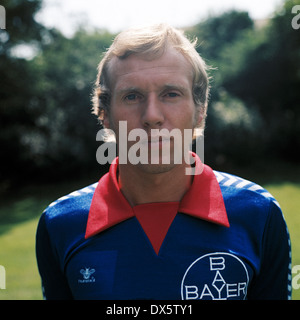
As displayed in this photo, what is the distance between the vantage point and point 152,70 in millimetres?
1971

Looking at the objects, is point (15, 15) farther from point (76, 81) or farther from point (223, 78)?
point (223, 78)

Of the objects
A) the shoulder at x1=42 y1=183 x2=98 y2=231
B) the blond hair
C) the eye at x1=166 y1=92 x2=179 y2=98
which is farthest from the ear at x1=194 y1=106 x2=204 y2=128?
the shoulder at x1=42 y1=183 x2=98 y2=231

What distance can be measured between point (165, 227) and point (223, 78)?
52.9 ft

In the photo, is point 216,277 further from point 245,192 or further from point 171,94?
point 171,94

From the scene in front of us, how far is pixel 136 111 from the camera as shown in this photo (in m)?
1.99

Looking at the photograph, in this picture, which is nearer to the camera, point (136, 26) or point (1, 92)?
point (136, 26)

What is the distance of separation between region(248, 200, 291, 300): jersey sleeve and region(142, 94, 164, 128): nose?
0.75m

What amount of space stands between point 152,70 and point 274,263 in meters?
1.20

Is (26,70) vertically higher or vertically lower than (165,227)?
higher

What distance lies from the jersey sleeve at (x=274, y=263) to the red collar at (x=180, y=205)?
10.2 inches

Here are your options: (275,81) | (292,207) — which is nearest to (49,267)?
(292,207)

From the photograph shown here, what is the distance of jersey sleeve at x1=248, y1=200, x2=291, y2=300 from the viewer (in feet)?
6.57
